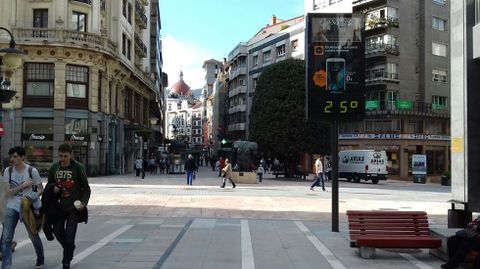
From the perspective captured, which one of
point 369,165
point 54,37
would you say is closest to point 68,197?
point 54,37

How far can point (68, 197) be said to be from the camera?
7.63m

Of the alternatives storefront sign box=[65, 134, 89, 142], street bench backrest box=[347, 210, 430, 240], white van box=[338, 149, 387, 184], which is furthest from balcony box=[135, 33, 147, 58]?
street bench backrest box=[347, 210, 430, 240]

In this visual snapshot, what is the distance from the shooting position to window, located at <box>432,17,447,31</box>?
58031 millimetres

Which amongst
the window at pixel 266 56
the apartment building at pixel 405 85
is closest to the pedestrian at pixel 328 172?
the apartment building at pixel 405 85

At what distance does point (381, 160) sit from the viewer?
42.2 metres

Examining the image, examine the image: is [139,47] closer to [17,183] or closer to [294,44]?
[294,44]

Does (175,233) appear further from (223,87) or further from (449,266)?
(223,87)

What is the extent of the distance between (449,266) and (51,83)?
114ft

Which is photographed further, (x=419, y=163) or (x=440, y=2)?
(x=440, y=2)

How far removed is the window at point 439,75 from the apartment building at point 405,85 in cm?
11

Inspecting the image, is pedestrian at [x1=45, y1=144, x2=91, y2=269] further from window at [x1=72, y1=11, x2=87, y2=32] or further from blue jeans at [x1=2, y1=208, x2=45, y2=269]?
window at [x1=72, y1=11, x2=87, y2=32]

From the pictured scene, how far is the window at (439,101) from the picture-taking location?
5742cm

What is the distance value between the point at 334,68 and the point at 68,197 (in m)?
6.80

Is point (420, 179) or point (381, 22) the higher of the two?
point (381, 22)
